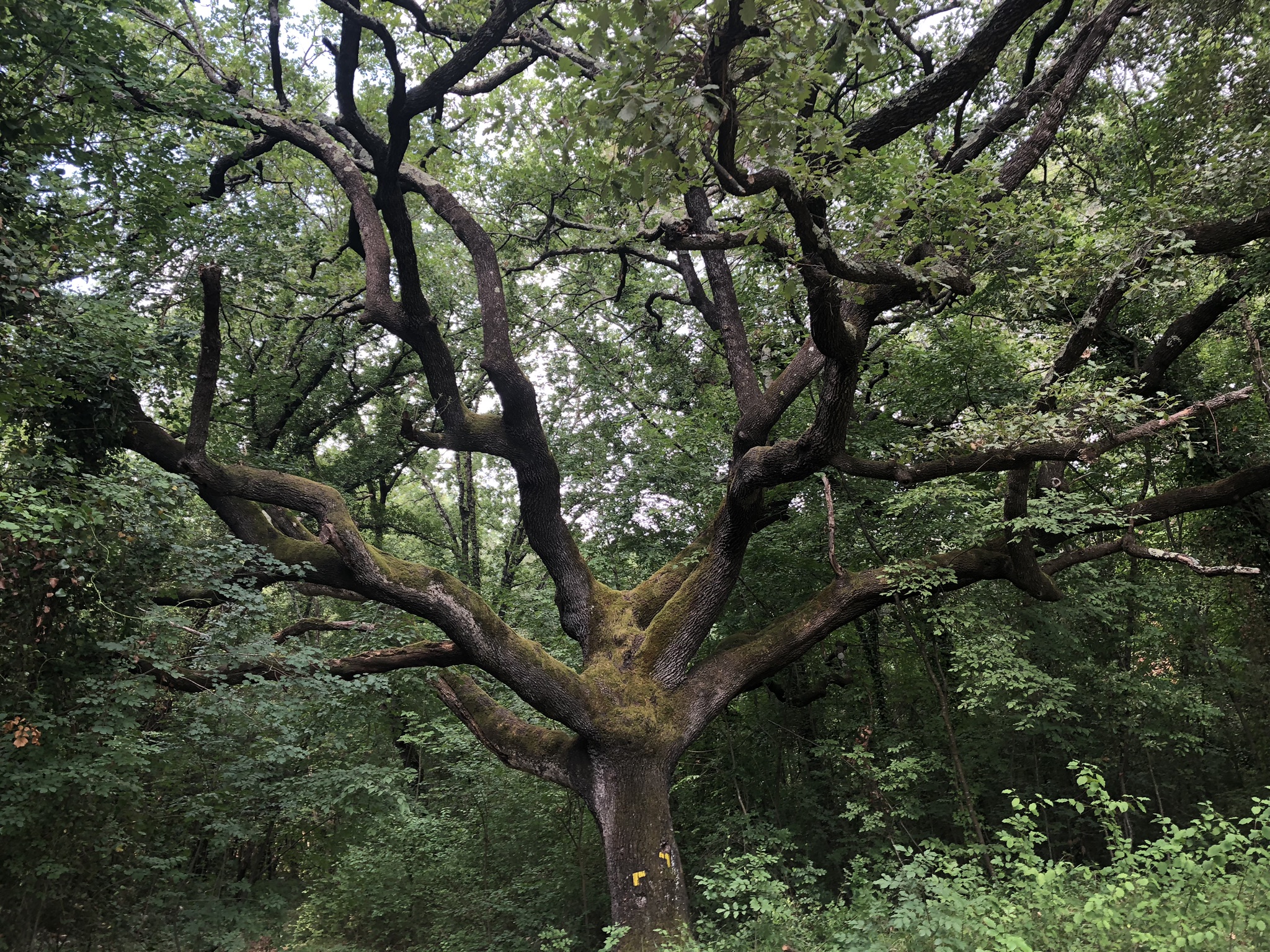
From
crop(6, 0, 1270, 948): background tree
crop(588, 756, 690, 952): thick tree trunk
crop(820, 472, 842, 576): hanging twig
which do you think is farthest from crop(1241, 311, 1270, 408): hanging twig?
crop(588, 756, 690, 952): thick tree trunk

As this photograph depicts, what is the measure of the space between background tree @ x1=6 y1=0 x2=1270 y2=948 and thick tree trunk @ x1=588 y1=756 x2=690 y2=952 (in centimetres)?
2

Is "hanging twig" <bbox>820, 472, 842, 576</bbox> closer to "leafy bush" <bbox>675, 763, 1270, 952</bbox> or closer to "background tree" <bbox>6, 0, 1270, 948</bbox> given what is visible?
"background tree" <bbox>6, 0, 1270, 948</bbox>

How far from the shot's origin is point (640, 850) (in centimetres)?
486

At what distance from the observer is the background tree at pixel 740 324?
151 inches

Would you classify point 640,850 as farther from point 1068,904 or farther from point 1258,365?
point 1258,365

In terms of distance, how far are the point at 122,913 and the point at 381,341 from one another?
7.45 meters

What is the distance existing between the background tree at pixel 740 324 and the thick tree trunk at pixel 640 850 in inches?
1.0

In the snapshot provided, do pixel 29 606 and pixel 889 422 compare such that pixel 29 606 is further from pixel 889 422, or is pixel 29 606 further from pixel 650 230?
pixel 889 422

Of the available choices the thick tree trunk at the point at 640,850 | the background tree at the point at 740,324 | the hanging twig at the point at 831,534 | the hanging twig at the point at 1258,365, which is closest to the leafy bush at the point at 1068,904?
the thick tree trunk at the point at 640,850

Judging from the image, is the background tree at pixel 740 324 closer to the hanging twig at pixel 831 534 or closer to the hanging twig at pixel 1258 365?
the hanging twig at pixel 831 534

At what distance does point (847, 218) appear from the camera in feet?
17.0

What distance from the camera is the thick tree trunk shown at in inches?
183

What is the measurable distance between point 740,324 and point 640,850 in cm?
455

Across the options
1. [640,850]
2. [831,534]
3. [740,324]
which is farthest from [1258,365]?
[640,850]
